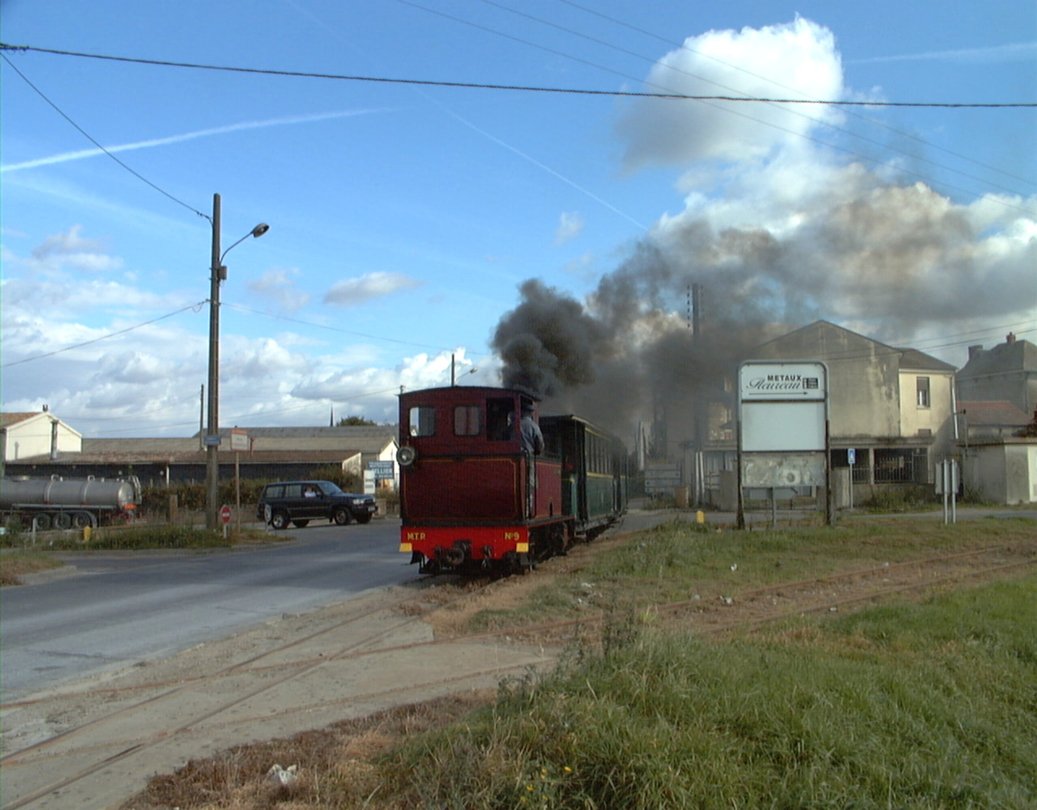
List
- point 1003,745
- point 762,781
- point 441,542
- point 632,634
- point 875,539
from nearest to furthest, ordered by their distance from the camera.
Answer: point 762,781 → point 1003,745 → point 632,634 → point 441,542 → point 875,539

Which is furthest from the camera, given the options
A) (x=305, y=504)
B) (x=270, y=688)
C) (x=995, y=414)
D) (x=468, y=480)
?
(x=995, y=414)

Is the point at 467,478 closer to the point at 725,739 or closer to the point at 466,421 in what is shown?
the point at 466,421

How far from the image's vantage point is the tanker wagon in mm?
35031

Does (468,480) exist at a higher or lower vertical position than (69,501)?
higher

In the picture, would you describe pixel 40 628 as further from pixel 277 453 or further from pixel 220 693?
pixel 277 453

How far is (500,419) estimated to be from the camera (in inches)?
529

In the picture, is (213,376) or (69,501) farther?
(69,501)

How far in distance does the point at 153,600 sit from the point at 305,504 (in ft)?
73.2

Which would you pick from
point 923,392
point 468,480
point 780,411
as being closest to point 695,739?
A: point 468,480

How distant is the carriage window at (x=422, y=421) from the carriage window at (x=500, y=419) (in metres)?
0.89

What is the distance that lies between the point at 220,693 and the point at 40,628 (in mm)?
4749

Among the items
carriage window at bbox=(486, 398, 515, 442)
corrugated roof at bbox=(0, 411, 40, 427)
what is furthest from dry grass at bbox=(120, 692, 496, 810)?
corrugated roof at bbox=(0, 411, 40, 427)

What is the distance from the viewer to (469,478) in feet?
43.8

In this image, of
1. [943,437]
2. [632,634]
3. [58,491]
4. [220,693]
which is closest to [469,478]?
[220,693]
